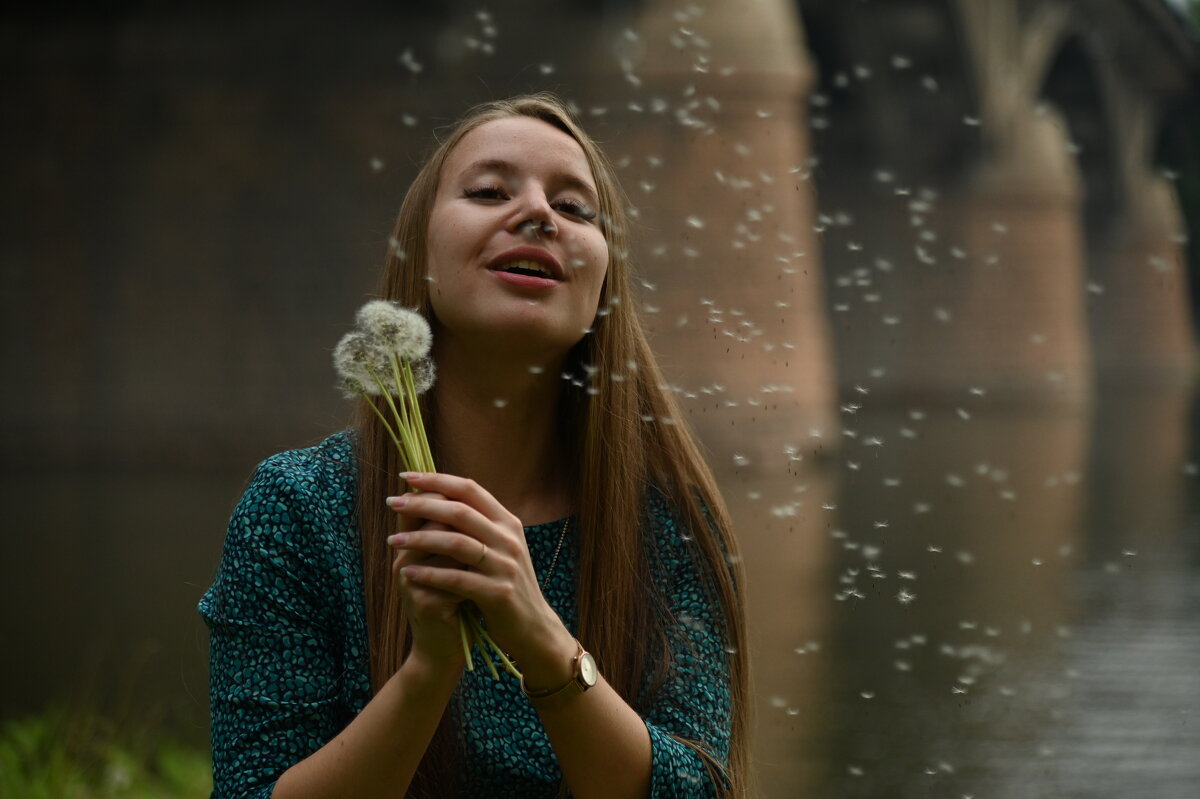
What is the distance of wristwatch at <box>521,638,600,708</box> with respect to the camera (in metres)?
1.92

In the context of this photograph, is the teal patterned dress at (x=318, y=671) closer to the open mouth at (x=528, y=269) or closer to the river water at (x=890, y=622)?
the open mouth at (x=528, y=269)

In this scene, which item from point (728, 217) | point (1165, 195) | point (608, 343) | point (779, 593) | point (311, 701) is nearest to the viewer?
point (311, 701)

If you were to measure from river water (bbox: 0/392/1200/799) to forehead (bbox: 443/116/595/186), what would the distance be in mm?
977

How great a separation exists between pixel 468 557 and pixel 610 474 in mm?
584

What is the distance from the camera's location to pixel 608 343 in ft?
7.70

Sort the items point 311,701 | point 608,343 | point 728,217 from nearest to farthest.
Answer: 1. point 311,701
2. point 608,343
3. point 728,217

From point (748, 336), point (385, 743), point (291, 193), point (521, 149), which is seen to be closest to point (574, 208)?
point (521, 149)

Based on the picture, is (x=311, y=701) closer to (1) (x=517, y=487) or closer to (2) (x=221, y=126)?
(1) (x=517, y=487)

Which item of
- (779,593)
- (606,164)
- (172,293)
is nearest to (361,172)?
(172,293)

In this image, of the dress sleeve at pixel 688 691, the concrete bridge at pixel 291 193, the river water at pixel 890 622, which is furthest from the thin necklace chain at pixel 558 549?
the concrete bridge at pixel 291 193

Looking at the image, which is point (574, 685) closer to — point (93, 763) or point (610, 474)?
point (610, 474)

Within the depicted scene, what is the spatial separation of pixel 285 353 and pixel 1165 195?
83.4 ft

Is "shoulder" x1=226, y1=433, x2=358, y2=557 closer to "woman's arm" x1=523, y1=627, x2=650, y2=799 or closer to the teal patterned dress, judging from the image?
the teal patterned dress

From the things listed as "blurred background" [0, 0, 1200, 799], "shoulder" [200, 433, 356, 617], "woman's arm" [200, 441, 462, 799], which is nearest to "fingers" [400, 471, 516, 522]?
"woman's arm" [200, 441, 462, 799]
